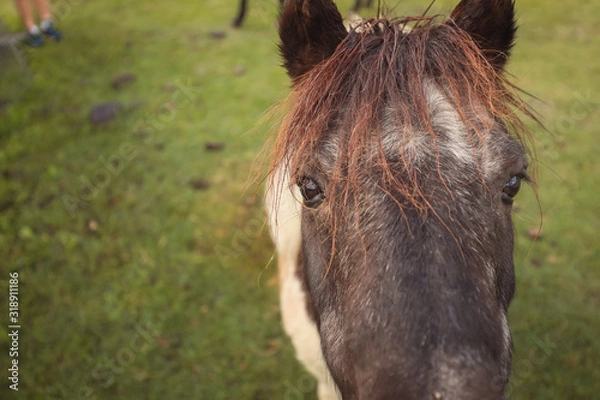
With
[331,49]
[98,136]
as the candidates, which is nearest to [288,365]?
[331,49]

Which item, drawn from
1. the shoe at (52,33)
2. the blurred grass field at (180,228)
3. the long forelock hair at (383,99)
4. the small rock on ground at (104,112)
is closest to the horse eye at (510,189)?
the long forelock hair at (383,99)

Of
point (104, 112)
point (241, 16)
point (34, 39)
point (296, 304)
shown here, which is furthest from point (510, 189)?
point (34, 39)

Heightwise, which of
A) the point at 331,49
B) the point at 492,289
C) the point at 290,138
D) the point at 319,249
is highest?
the point at 331,49

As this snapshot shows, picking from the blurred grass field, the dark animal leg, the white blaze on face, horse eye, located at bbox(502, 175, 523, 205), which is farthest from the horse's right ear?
the dark animal leg

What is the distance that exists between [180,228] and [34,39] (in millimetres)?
6284

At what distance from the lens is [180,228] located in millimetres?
5105

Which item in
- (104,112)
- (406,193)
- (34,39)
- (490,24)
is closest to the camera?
(406,193)

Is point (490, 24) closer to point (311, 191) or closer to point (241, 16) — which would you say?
point (311, 191)

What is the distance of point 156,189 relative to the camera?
Result: 218 inches

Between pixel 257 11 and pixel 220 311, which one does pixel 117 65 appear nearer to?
pixel 257 11

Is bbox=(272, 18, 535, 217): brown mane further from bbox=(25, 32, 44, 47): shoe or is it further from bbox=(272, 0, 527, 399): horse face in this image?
bbox=(25, 32, 44, 47): shoe

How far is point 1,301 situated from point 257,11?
8.18m

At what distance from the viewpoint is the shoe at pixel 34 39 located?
823cm

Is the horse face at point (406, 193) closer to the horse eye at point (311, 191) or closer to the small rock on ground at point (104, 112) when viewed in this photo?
the horse eye at point (311, 191)
